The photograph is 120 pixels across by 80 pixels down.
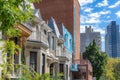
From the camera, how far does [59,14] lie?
71625mm

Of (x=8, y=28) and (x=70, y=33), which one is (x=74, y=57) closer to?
(x=70, y=33)

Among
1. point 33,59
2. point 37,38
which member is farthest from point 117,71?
point 33,59

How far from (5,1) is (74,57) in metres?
59.6

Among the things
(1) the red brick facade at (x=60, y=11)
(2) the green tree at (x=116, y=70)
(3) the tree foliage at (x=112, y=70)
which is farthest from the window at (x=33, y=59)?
(2) the green tree at (x=116, y=70)

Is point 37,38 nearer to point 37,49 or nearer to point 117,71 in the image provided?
point 37,49

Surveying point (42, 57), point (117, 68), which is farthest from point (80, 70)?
point (117, 68)

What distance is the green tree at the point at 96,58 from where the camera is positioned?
91.6 meters

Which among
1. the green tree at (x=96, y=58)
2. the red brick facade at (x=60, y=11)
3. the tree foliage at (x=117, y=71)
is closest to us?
the red brick facade at (x=60, y=11)

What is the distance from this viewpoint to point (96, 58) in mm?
92938

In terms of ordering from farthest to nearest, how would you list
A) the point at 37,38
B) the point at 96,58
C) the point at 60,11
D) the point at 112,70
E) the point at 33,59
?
the point at 112,70 < the point at 96,58 < the point at 60,11 < the point at 37,38 < the point at 33,59

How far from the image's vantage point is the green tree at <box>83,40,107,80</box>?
300 feet

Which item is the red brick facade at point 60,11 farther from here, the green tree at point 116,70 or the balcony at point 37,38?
the green tree at point 116,70

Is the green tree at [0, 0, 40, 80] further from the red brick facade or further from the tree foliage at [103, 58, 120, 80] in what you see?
the tree foliage at [103, 58, 120, 80]

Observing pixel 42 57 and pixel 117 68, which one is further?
pixel 117 68
